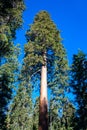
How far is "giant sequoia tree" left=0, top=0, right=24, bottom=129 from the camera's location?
1615 cm

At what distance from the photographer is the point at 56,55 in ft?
74.9

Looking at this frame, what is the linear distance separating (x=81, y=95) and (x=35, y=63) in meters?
4.68

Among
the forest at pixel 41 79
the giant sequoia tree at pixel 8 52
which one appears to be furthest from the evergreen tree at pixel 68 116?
the giant sequoia tree at pixel 8 52

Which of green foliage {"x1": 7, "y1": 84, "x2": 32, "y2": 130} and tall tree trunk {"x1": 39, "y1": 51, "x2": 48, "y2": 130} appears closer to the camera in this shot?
Answer: tall tree trunk {"x1": 39, "y1": 51, "x2": 48, "y2": 130}

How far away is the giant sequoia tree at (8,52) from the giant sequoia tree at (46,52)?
6.48ft

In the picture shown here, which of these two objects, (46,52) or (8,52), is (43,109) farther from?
(46,52)

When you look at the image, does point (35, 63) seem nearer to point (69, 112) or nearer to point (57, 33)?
point (57, 33)

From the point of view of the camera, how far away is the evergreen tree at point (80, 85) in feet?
71.1

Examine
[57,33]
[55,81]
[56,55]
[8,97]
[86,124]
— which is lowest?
[86,124]

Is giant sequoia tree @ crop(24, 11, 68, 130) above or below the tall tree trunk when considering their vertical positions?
above

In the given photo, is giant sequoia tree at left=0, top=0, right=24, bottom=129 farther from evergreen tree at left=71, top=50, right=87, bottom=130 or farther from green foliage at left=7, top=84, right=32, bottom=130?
evergreen tree at left=71, top=50, right=87, bottom=130

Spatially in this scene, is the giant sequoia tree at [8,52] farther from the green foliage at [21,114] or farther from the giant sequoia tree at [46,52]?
the giant sequoia tree at [46,52]

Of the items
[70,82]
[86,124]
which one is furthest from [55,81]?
[86,124]

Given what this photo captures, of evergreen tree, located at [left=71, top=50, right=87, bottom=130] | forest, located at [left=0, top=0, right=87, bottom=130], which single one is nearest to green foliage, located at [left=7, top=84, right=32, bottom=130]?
forest, located at [left=0, top=0, right=87, bottom=130]
